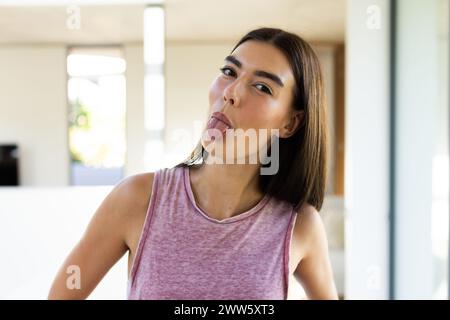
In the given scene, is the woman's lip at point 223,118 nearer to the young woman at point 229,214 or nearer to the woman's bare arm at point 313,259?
the young woman at point 229,214

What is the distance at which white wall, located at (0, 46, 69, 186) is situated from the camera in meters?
0.86

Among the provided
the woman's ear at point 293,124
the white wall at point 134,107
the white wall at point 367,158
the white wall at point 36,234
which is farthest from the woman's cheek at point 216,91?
the white wall at point 367,158

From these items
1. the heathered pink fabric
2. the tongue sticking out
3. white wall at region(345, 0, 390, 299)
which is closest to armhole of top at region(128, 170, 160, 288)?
the heathered pink fabric

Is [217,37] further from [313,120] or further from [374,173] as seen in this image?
[374,173]

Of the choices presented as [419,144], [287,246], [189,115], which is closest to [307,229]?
[287,246]

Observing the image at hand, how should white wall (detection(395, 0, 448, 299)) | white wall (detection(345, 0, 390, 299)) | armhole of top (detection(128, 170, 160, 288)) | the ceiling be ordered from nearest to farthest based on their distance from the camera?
armhole of top (detection(128, 170, 160, 288))
the ceiling
white wall (detection(395, 0, 448, 299))
white wall (detection(345, 0, 390, 299))

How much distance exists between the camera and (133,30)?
911 millimetres

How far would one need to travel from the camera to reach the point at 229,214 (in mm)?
549

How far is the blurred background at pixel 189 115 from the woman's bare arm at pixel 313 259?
25 centimetres

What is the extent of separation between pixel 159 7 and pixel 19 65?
0.34 meters

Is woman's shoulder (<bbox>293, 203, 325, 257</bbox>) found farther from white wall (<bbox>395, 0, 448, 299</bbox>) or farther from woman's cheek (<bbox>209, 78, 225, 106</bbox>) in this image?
white wall (<bbox>395, 0, 448, 299</bbox>)

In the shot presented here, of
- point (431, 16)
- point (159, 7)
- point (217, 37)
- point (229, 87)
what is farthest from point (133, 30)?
point (431, 16)

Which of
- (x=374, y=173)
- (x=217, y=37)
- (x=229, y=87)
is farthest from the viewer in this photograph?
(x=374, y=173)

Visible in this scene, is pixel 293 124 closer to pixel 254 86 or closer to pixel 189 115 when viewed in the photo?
pixel 254 86
